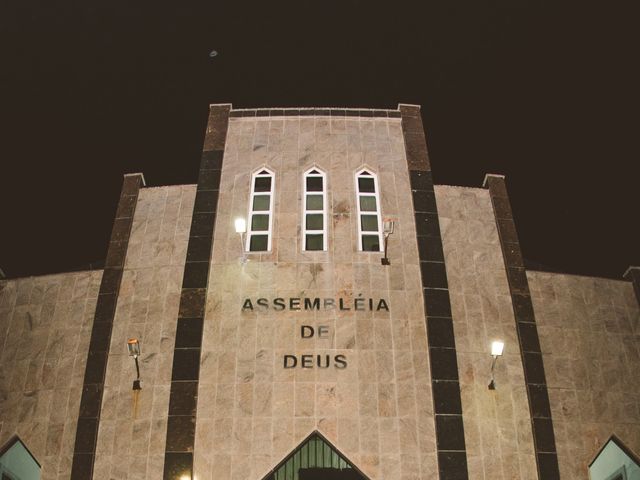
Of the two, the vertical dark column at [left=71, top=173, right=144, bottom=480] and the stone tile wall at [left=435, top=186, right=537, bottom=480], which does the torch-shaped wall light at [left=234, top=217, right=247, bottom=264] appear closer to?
the vertical dark column at [left=71, top=173, right=144, bottom=480]

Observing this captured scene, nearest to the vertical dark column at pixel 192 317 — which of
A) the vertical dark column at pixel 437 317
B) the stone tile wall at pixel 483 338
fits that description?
the vertical dark column at pixel 437 317

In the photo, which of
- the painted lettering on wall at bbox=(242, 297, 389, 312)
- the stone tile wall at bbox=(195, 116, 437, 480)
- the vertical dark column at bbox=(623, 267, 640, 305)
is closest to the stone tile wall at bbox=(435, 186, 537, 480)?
the stone tile wall at bbox=(195, 116, 437, 480)

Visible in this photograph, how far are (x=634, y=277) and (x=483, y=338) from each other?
738 cm

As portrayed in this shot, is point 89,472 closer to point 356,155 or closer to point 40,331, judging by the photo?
point 40,331

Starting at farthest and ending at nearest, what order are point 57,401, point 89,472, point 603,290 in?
point 603,290 → point 57,401 → point 89,472

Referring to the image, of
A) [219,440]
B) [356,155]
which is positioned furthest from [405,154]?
[219,440]

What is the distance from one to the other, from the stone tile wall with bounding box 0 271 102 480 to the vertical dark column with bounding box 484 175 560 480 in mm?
15615

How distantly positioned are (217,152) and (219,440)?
473 inches

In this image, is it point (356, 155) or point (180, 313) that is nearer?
point (180, 313)

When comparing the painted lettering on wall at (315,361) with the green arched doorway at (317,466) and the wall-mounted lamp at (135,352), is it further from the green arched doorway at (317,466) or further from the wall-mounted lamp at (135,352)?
the wall-mounted lamp at (135,352)

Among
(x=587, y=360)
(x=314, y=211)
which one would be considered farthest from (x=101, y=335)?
(x=587, y=360)

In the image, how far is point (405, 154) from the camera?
2919 cm

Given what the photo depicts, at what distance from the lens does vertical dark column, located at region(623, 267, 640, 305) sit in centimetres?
2761

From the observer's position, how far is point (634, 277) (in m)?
27.8
